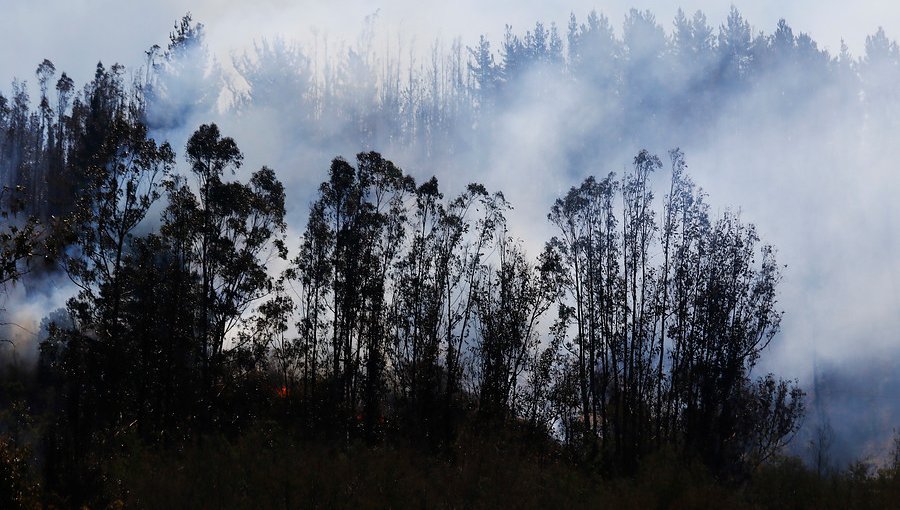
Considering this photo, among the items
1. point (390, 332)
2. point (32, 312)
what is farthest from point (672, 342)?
point (32, 312)

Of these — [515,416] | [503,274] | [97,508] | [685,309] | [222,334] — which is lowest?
[97,508]

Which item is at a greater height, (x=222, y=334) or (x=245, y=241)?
(x=245, y=241)

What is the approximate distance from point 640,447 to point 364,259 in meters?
18.2

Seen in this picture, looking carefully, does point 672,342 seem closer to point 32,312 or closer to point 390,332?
point 390,332

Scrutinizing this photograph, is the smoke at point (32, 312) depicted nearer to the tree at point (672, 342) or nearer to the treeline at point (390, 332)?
the treeline at point (390, 332)

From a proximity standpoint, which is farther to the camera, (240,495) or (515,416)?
(515,416)

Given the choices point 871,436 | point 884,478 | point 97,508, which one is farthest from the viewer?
point 871,436

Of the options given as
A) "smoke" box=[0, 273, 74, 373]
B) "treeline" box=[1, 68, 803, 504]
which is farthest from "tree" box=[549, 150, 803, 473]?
"smoke" box=[0, 273, 74, 373]

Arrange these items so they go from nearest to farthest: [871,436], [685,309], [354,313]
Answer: [685,309] < [354,313] < [871,436]

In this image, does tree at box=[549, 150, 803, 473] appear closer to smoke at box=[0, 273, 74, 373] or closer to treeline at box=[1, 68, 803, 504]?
treeline at box=[1, 68, 803, 504]

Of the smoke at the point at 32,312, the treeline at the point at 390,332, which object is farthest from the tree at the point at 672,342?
the smoke at the point at 32,312

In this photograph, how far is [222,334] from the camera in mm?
34625

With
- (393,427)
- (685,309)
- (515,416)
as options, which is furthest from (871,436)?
(393,427)

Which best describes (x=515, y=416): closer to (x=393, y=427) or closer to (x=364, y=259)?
(x=393, y=427)
